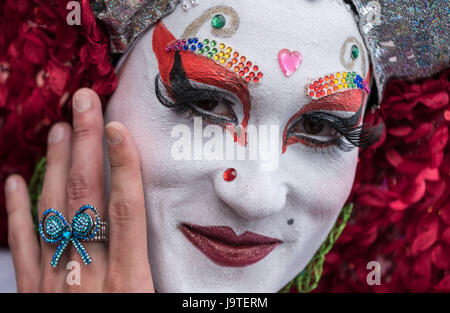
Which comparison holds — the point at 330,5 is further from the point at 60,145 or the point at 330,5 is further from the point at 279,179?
the point at 60,145

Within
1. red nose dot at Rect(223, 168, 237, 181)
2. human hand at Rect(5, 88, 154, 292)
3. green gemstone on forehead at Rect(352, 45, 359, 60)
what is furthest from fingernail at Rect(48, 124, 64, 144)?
green gemstone on forehead at Rect(352, 45, 359, 60)

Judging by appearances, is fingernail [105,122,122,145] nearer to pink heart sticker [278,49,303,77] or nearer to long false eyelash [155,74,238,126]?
long false eyelash [155,74,238,126]

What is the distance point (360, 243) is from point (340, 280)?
6.7 inches

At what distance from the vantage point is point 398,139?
1742mm

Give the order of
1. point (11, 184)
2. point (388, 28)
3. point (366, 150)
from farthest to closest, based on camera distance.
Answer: point (366, 150) < point (11, 184) < point (388, 28)

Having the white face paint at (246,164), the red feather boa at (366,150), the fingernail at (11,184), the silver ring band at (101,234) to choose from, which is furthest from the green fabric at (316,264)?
the fingernail at (11,184)

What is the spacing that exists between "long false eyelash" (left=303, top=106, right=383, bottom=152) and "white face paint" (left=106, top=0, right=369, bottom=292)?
46 mm

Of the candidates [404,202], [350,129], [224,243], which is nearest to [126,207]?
[224,243]

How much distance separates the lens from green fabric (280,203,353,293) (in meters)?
1.62

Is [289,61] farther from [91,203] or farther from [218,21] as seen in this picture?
[91,203]

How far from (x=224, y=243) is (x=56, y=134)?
0.57 meters

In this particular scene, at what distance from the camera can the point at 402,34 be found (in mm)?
1444

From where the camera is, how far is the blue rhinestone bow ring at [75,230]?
1.28 meters
